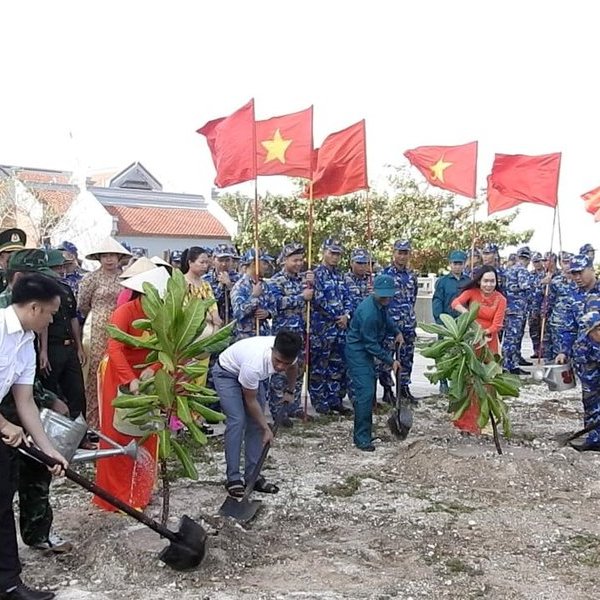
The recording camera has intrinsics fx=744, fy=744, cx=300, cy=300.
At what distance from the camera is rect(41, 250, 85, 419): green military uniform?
5.38 m

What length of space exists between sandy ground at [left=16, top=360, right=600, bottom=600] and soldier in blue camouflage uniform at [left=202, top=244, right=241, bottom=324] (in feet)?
7.28

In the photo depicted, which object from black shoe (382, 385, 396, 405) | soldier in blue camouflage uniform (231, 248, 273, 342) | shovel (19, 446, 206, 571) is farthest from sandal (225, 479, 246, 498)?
black shoe (382, 385, 396, 405)

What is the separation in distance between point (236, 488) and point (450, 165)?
6287 millimetres

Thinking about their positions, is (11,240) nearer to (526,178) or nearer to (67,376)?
(67,376)

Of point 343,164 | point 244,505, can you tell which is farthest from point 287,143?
point 244,505

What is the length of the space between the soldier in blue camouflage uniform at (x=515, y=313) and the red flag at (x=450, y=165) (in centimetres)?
201

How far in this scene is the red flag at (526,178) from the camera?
9938 millimetres

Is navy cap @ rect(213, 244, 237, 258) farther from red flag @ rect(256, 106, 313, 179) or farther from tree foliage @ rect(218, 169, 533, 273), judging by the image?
Answer: tree foliage @ rect(218, 169, 533, 273)

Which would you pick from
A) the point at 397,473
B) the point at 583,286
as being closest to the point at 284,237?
the point at 583,286

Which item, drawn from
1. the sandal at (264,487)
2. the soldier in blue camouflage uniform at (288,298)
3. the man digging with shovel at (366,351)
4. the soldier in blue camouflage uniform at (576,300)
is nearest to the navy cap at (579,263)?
the soldier in blue camouflage uniform at (576,300)

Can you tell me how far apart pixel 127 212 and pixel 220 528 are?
3477cm

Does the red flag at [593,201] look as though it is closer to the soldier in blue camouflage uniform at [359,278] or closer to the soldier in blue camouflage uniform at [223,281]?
the soldier in blue camouflage uniform at [359,278]

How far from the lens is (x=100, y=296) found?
630 cm

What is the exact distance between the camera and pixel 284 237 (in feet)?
82.6
